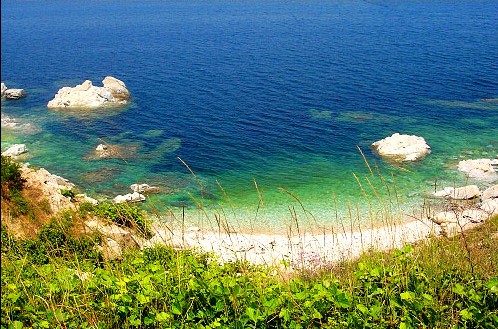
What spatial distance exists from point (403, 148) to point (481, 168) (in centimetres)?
614

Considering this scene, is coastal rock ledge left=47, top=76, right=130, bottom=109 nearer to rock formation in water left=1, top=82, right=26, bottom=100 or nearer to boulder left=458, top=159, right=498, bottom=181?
rock formation in water left=1, top=82, right=26, bottom=100

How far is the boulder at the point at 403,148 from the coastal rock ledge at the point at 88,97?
31.3 m

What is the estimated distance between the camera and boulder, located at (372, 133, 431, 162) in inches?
1546

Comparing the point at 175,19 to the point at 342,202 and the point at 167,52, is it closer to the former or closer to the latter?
the point at 167,52

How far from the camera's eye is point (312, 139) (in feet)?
144

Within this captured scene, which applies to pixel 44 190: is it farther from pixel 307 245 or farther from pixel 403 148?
pixel 403 148

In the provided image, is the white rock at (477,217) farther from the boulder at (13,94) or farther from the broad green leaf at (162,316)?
the boulder at (13,94)

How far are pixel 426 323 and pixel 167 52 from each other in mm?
83833

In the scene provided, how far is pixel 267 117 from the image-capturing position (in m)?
49.9

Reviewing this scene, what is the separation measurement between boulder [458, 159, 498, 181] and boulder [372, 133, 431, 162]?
10.9 feet

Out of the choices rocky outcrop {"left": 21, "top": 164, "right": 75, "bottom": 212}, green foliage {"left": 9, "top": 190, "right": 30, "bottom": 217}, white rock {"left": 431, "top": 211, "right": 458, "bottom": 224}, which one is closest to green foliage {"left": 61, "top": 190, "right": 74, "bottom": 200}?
rocky outcrop {"left": 21, "top": 164, "right": 75, "bottom": 212}

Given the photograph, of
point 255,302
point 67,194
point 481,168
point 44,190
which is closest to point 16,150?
point 67,194

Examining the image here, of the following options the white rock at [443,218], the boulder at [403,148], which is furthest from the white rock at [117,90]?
the white rock at [443,218]

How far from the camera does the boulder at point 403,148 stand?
129ft
